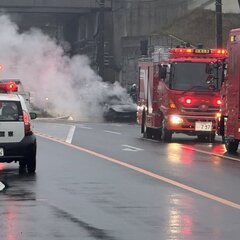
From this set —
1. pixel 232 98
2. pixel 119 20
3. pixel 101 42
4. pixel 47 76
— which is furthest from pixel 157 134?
pixel 119 20

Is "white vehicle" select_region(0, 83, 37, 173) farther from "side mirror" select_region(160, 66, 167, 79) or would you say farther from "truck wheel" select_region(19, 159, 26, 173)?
"side mirror" select_region(160, 66, 167, 79)

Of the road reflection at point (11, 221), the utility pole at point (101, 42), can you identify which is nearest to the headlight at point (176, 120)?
the road reflection at point (11, 221)

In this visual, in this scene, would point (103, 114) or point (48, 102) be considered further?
point (48, 102)

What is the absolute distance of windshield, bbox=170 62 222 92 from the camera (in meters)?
25.7

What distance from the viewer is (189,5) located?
5706 centimetres

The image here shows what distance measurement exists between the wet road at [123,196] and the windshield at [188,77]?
461cm

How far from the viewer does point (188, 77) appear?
25812mm

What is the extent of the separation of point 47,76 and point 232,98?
1367 inches

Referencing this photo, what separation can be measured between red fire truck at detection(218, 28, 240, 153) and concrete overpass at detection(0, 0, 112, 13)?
3902cm

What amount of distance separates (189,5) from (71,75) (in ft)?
31.2

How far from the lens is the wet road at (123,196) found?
9742 mm

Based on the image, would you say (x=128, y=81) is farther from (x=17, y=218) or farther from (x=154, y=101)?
(x=17, y=218)

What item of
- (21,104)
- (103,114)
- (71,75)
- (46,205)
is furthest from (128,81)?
(46,205)

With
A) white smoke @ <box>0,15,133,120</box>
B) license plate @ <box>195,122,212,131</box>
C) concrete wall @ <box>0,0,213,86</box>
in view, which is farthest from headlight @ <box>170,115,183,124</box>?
concrete wall @ <box>0,0,213,86</box>
